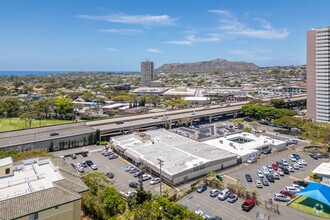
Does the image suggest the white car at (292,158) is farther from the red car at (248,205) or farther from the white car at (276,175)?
the red car at (248,205)

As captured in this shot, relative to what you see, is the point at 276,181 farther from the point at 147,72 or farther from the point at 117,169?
the point at 147,72

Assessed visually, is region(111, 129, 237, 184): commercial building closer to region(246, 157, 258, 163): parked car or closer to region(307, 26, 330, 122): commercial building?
region(246, 157, 258, 163): parked car

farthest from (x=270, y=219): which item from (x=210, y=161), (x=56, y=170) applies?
(x=56, y=170)

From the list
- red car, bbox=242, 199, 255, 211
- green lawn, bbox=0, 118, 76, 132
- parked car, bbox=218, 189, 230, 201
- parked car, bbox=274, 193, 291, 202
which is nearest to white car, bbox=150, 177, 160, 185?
parked car, bbox=218, 189, 230, 201

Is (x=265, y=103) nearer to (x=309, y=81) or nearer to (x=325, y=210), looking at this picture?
(x=309, y=81)

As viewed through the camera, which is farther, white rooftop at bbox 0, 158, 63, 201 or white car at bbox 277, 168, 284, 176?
white car at bbox 277, 168, 284, 176

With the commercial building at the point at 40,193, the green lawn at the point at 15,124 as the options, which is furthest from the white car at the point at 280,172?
the green lawn at the point at 15,124

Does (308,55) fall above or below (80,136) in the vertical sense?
above
